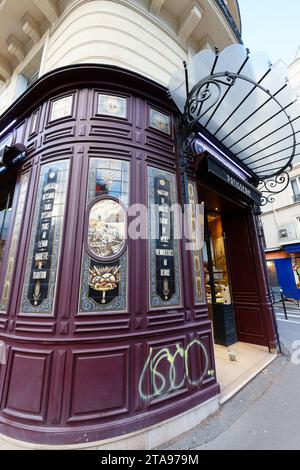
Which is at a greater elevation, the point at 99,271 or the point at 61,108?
the point at 61,108

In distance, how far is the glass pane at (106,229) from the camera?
3059 mm

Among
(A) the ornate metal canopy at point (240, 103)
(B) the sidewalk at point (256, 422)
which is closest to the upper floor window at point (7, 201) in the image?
(A) the ornate metal canopy at point (240, 103)

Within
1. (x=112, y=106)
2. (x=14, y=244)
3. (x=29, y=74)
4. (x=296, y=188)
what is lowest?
(x=14, y=244)

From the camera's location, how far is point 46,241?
3.13 metres

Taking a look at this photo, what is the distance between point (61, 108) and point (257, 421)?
19.2 feet

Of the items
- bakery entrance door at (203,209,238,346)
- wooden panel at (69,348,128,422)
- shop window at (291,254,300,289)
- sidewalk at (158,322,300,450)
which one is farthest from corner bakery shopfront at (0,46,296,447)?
shop window at (291,254,300,289)

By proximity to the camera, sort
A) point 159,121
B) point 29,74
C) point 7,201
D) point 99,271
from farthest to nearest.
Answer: point 29,74 → point 7,201 → point 159,121 → point 99,271

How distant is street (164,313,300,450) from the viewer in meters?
2.65

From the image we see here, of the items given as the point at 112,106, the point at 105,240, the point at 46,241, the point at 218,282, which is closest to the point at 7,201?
the point at 46,241

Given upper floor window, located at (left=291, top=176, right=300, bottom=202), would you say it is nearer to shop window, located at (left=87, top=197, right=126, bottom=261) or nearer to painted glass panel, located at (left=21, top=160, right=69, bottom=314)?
shop window, located at (left=87, top=197, right=126, bottom=261)

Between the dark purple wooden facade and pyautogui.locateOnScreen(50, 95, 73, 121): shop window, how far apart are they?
0.12m

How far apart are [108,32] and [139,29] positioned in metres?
0.90

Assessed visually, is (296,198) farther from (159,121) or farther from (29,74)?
(29,74)
